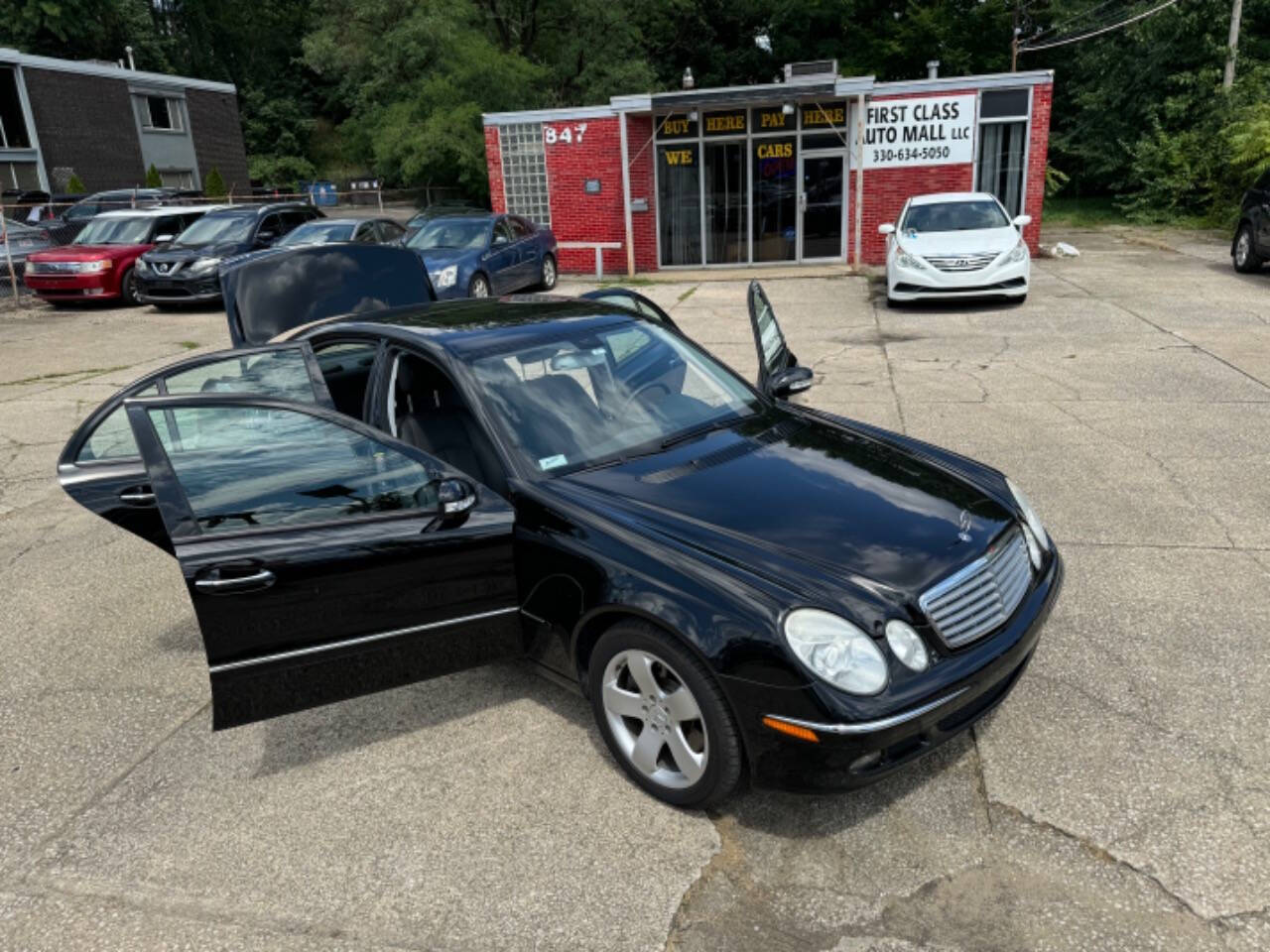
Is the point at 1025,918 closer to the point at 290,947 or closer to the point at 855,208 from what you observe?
the point at 290,947

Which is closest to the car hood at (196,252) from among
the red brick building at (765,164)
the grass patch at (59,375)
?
the grass patch at (59,375)

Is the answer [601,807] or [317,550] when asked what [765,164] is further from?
[601,807]

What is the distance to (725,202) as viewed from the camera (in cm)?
1978

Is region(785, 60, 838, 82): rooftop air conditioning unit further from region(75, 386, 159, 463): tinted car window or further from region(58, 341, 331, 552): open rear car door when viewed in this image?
region(75, 386, 159, 463): tinted car window

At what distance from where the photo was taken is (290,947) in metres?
2.61

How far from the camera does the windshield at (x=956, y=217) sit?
13547 mm

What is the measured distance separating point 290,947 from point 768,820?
1.47 metres

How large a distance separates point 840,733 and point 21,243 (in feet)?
67.5

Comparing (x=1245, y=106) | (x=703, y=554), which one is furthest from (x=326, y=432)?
(x=1245, y=106)

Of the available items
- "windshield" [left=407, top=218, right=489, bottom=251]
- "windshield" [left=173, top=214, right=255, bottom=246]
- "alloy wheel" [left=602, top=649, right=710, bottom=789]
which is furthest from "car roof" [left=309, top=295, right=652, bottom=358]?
"windshield" [left=173, top=214, right=255, bottom=246]

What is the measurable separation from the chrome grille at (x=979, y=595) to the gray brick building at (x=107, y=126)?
3687 centimetres

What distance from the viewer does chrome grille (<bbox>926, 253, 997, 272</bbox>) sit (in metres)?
12.4

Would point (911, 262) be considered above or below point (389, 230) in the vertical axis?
below

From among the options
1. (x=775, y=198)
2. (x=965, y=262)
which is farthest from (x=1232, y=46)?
(x=965, y=262)
